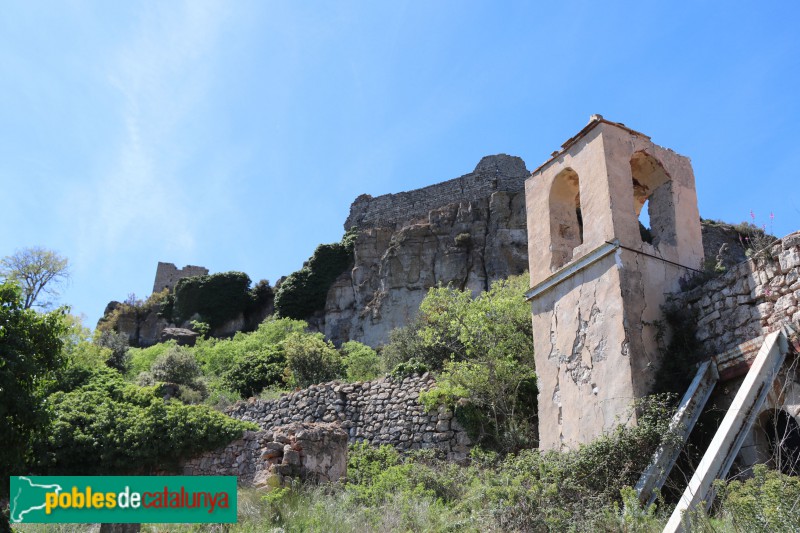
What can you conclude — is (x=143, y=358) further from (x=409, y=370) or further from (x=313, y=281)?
(x=409, y=370)

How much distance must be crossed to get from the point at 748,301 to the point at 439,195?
30.5 metres

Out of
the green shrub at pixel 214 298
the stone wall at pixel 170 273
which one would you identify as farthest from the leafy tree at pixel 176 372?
the stone wall at pixel 170 273

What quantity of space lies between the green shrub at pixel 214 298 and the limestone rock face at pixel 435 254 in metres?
7.34

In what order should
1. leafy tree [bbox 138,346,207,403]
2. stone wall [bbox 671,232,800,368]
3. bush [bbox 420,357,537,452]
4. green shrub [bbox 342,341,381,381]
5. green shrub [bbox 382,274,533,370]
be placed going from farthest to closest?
leafy tree [bbox 138,346,207,403], green shrub [bbox 342,341,381,381], green shrub [bbox 382,274,533,370], bush [bbox 420,357,537,452], stone wall [bbox 671,232,800,368]

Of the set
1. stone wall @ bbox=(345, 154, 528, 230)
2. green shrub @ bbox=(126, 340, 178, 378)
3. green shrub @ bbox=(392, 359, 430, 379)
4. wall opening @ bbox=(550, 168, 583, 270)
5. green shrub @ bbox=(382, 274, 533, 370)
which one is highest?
stone wall @ bbox=(345, 154, 528, 230)

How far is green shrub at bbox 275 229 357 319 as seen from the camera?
36500mm

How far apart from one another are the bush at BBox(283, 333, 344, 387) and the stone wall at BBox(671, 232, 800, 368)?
1354 cm

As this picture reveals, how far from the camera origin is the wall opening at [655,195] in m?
10.6

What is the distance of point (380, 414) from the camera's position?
14453mm

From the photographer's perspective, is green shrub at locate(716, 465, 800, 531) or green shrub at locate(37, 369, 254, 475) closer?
green shrub at locate(716, 465, 800, 531)

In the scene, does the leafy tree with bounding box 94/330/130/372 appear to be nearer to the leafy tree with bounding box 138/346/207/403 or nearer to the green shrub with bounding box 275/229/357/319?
the leafy tree with bounding box 138/346/207/403

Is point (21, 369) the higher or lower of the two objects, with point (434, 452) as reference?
higher

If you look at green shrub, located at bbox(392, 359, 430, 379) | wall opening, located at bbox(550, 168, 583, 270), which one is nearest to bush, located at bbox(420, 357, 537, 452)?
green shrub, located at bbox(392, 359, 430, 379)

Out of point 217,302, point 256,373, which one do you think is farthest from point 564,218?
point 217,302
